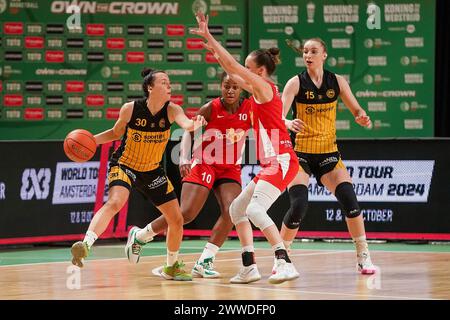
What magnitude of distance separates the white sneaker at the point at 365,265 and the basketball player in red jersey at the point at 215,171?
1336 mm

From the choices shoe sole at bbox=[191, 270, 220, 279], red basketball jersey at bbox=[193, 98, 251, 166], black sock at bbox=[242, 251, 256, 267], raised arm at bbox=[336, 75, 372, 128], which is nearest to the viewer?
black sock at bbox=[242, 251, 256, 267]

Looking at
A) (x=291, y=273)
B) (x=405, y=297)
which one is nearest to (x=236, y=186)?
(x=291, y=273)

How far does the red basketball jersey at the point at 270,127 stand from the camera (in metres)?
9.84

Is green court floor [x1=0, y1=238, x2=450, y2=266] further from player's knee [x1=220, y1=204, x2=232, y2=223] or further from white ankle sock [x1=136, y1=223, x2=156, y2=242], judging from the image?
player's knee [x1=220, y1=204, x2=232, y2=223]

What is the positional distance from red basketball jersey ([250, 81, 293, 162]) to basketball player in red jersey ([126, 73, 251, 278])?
89 cm

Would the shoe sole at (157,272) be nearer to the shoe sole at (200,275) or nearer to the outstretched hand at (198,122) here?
the shoe sole at (200,275)

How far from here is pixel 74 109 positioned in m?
17.7

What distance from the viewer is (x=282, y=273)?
960 cm

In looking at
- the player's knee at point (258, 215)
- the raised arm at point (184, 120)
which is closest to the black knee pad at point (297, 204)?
the player's knee at point (258, 215)

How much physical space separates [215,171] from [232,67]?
162 centimetres

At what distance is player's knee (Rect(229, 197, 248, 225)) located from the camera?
1010cm

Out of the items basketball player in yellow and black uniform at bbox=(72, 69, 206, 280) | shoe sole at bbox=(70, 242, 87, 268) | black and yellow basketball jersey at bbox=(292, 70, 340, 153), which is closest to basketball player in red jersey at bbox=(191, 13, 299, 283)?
basketball player in yellow and black uniform at bbox=(72, 69, 206, 280)

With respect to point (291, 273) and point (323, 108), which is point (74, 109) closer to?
point (323, 108)

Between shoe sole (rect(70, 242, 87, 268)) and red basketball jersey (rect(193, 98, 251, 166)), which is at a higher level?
red basketball jersey (rect(193, 98, 251, 166))
